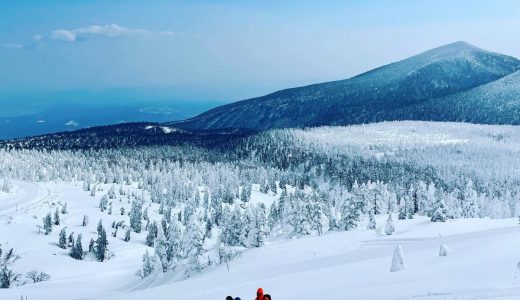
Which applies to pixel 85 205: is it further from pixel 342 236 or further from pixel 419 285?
pixel 419 285

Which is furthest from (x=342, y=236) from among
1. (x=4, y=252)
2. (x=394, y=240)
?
(x=4, y=252)

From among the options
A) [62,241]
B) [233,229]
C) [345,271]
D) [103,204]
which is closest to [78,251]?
[62,241]

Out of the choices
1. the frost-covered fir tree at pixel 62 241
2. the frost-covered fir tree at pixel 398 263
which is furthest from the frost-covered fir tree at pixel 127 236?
the frost-covered fir tree at pixel 398 263

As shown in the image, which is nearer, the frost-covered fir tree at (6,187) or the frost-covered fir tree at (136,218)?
the frost-covered fir tree at (136,218)

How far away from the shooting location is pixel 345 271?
49875mm

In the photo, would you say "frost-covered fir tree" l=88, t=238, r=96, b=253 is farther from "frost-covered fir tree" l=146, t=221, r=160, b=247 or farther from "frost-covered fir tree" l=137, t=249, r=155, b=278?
"frost-covered fir tree" l=137, t=249, r=155, b=278

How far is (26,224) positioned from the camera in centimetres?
14725

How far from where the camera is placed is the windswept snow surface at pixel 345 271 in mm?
37625

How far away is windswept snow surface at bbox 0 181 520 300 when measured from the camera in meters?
37.6

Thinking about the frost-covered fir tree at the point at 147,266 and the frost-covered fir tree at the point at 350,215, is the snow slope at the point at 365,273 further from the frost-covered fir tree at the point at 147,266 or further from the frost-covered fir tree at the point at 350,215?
the frost-covered fir tree at the point at 350,215

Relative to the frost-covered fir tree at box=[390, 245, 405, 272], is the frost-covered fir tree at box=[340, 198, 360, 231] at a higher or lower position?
lower

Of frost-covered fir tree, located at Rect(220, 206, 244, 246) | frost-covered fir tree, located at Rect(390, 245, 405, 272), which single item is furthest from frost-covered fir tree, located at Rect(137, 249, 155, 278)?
frost-covered fir tree, located at Rect(390, 245, 405, 272)

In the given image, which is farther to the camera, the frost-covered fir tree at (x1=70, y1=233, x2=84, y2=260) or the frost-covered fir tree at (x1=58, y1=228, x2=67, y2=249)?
the frost-covered fir tree at (x1=58, y1=228, x2=67, y2=249)

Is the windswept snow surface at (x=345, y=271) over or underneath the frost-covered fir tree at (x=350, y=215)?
over
